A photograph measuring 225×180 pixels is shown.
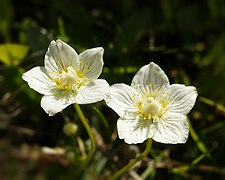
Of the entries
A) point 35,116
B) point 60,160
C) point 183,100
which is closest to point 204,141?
point 183,100

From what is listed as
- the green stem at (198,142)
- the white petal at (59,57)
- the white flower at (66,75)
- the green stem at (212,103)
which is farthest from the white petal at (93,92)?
the green stem at (212,103)

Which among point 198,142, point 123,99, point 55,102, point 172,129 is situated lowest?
point 198,142

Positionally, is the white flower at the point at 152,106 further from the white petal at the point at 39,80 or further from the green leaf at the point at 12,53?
the green leaf at the point at 12,53

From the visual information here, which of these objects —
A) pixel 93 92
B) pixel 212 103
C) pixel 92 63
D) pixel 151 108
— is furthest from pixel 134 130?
pixel 212 103

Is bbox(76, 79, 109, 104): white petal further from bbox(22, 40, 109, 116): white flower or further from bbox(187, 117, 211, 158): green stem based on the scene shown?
bbox(187, 117, 211, 158): green stem

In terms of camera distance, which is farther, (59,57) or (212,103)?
(212,103)

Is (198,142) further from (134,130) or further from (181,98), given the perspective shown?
(134,130)

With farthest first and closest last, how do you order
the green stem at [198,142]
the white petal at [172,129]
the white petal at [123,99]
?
the green stem at [198,142] < the white petal at [123,99] < the white petal at [172,129]

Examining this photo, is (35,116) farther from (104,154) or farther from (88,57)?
(88,57)

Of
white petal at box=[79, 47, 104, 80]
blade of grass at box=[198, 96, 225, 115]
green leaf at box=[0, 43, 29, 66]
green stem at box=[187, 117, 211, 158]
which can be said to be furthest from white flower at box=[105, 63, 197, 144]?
green leaf at box=[0, 43, 29, 66]
